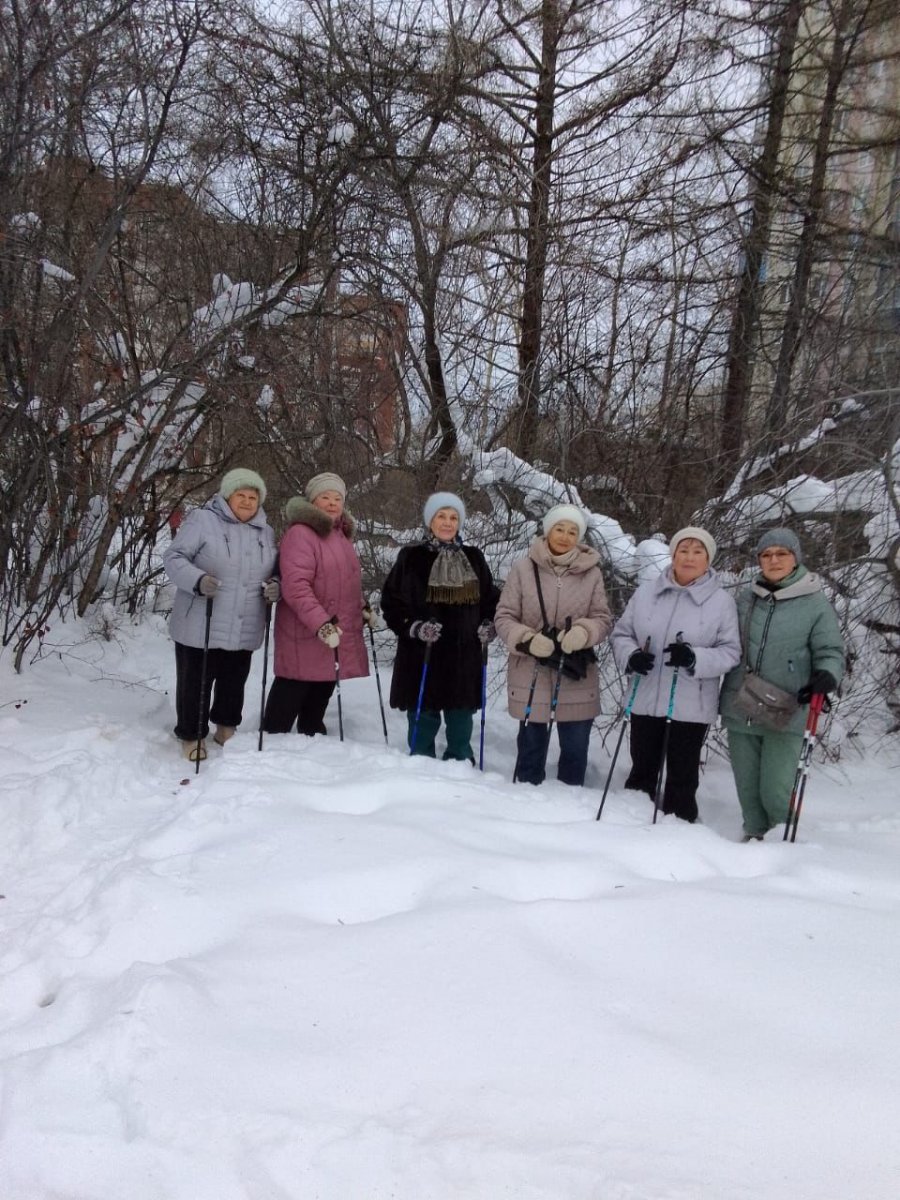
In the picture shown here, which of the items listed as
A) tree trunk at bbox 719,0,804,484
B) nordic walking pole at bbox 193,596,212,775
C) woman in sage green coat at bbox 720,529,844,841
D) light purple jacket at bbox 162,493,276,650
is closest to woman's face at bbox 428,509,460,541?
light purple jacket at bbox 162,493,276,650

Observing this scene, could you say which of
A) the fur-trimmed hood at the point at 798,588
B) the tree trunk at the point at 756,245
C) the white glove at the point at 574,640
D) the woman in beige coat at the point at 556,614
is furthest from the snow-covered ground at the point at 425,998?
the tree trunk at the point at 756,245

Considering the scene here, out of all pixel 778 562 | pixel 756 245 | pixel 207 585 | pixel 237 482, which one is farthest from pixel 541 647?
pixel 756 245

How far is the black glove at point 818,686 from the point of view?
12.0 feet

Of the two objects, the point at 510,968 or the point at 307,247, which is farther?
the point at 307,247

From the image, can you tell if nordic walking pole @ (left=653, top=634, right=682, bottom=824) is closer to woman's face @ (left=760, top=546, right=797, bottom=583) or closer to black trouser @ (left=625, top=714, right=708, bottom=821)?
black trouser @ (left=625, top=714, right=708, bottom=821)

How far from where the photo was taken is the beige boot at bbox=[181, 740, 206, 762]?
452cm

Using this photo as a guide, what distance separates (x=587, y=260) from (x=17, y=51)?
4.89 m

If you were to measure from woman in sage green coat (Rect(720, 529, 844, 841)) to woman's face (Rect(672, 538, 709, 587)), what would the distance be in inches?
10.6

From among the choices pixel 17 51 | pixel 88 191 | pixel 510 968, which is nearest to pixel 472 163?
pixel 88 191

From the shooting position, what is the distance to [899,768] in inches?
204

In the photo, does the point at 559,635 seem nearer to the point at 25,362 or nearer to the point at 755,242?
the point at 25,362

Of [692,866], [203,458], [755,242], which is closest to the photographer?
[692,866]

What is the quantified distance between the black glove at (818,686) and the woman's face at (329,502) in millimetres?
2608

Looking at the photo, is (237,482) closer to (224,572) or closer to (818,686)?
(224,572)
